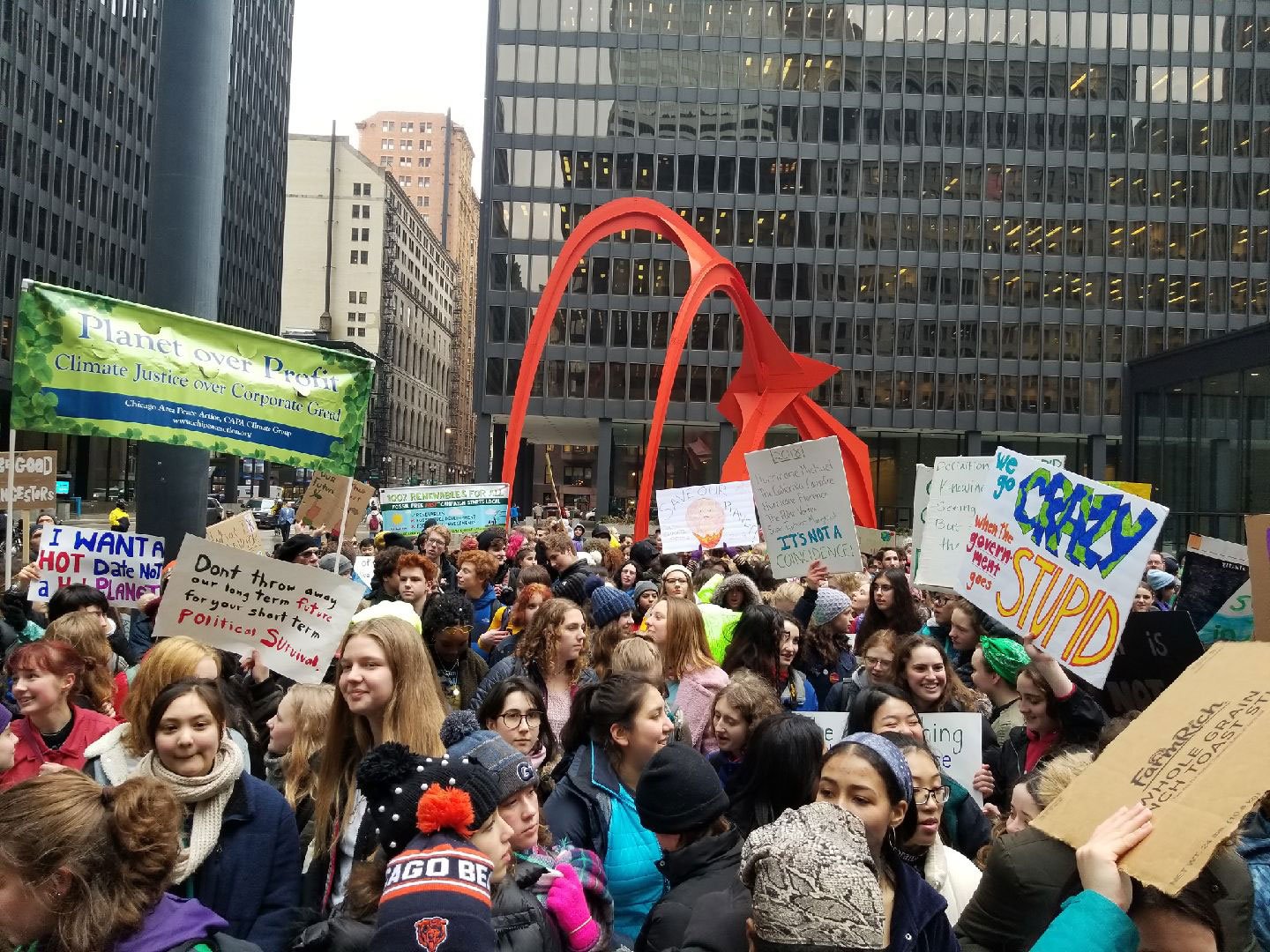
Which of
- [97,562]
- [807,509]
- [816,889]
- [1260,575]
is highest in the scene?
[807,509]

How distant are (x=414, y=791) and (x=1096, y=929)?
1.41 metres

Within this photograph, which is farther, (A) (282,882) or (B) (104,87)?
(B) (104,87)

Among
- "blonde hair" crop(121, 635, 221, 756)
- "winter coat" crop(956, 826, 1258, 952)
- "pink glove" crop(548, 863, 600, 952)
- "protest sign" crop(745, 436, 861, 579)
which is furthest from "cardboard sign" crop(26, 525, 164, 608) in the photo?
"winter coat" crop(956, 826, 1258, 952)

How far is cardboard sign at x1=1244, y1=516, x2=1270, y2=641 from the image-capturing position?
4.60m

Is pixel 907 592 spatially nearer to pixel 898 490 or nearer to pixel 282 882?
pixel 282 882

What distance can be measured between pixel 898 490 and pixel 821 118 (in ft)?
68.3

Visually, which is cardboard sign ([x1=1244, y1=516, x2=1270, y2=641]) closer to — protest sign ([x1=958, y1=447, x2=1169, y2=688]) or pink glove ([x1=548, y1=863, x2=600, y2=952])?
protest sign ([x1=958, y1=447, x2=1169, y2=688])

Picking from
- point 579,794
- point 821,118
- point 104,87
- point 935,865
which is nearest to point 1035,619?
point 935,865

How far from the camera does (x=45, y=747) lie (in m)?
4.43

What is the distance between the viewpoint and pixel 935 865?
356cm

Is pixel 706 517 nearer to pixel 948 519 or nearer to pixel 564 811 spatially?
pixel 948 519

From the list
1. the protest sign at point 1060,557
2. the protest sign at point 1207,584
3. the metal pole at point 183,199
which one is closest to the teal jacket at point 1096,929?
the protest sign at point 1060,557

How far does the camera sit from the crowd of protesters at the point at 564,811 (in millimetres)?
2244

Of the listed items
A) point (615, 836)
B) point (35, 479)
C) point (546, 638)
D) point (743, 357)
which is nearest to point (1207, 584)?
point (546, 638)
